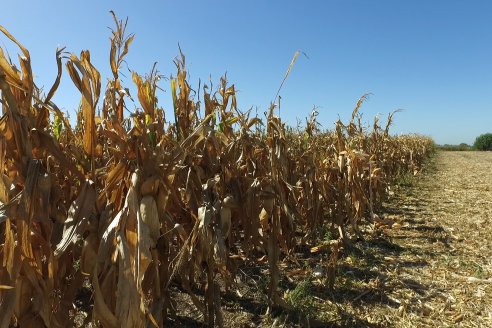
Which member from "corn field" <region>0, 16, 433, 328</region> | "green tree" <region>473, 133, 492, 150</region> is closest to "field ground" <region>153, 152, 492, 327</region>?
"corn field" <region>0, 16, 433, 328</region>

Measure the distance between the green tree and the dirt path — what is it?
59117 millimetres

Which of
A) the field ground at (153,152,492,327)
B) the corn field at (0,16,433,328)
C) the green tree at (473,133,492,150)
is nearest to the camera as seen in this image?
the corn field at (0,16,433,328)

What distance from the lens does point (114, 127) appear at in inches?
77.0

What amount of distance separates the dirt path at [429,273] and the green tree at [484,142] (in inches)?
2327

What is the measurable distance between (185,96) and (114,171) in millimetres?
890

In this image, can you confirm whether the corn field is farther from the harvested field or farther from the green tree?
the green tree

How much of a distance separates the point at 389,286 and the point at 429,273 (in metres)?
0.64

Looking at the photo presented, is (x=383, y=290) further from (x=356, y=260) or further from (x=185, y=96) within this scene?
(x=185, y=96)

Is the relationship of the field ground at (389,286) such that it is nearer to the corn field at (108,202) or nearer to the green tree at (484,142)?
the corn field at (108,202)

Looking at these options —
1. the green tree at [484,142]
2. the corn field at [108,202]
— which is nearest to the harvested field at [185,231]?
the corn field at [108,202]

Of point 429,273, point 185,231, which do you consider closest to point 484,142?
point 429,273

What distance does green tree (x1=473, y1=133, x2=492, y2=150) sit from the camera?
56631mm

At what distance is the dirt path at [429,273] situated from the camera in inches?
115

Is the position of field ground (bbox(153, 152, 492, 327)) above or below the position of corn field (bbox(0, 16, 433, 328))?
below
